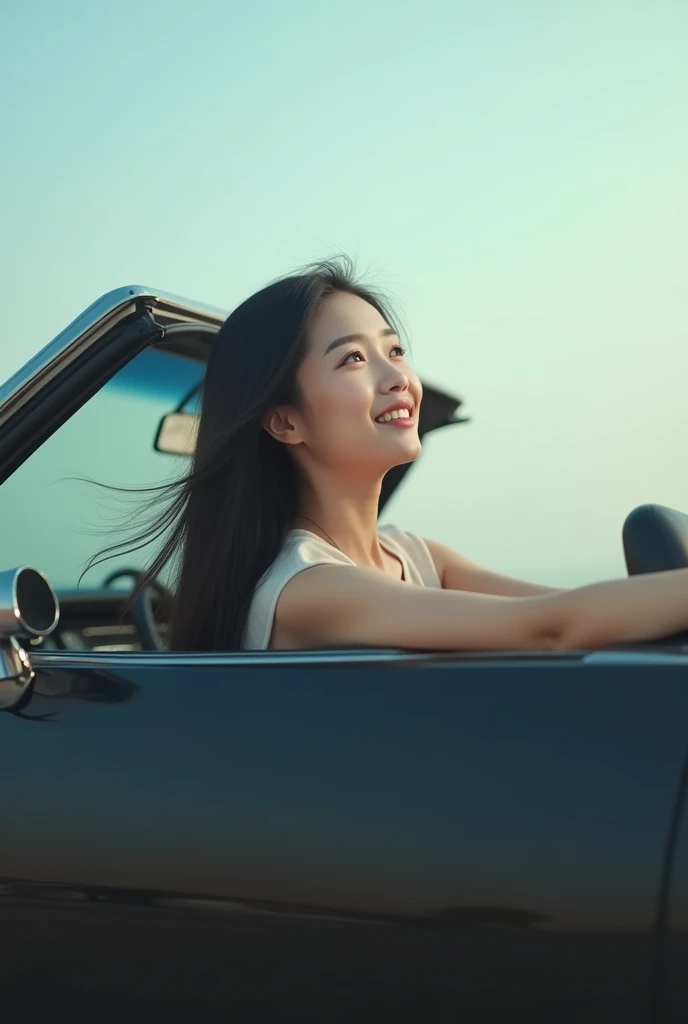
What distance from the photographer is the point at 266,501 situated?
2.27 m

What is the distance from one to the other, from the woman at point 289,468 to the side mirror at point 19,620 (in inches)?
15.6

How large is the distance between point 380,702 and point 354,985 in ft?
1.00

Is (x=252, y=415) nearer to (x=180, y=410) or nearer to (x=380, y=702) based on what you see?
(x=180, y=410)

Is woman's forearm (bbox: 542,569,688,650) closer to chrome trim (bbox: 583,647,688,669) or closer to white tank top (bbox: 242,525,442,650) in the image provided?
chrome trim (bbox: 583,647,688,669)

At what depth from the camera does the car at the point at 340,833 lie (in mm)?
1189

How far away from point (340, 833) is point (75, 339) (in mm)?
1118

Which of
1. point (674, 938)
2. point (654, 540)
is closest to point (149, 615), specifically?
point (654, 540)

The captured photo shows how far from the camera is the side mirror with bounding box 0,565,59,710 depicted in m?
1.60

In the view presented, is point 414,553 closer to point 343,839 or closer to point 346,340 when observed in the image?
point 346,340

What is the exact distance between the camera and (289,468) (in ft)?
7.87

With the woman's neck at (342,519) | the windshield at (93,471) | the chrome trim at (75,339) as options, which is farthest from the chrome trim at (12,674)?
the woman's neck at (342,519)

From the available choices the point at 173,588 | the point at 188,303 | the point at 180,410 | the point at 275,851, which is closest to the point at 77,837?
the point at 275,851

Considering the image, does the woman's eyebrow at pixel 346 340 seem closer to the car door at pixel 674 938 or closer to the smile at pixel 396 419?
the smile at pixel 396 419

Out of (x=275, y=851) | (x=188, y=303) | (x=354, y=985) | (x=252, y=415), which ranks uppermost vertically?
(x=188, y=303)
